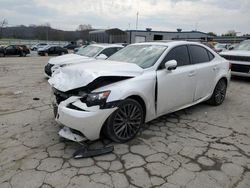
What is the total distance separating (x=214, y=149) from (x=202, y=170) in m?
0.67

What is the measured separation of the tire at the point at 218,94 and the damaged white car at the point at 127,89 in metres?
0.76

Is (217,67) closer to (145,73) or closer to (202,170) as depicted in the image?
(145,73)

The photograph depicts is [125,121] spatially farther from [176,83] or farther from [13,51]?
[13,51]

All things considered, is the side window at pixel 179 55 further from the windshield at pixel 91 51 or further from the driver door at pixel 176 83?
the windshield at pixel 91 51

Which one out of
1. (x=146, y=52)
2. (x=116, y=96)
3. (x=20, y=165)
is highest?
(x=146, y=52)

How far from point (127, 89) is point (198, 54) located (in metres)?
2.32

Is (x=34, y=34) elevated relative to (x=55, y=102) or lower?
elevated

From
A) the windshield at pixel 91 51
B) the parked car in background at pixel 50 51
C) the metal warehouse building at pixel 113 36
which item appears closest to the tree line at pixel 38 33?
the metal warehouse building at pixel 113 36

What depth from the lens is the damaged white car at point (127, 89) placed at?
10.5ft

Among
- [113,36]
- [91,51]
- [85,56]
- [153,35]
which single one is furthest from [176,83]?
[113,36]

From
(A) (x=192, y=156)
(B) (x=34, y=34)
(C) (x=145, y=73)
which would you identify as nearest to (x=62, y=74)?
(C) (x=145, y=73)

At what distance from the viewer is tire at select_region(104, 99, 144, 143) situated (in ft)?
11.0

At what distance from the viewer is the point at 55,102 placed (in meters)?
3.71

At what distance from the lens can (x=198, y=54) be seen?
492 cm
